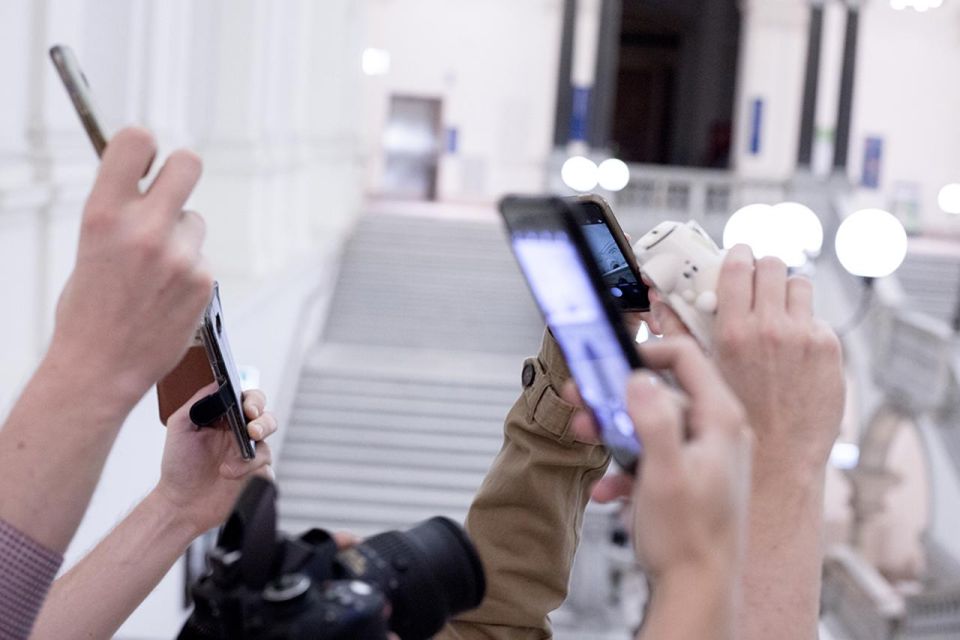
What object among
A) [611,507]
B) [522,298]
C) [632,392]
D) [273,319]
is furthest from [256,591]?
[522,298]

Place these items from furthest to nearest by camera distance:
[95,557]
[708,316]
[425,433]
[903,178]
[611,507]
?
[903,178], [425,433], [611,507], [95,557], [708,316]

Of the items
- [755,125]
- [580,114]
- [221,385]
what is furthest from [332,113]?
[221,385]

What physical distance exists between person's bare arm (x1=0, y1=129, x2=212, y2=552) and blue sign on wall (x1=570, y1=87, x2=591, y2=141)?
64.2 feet

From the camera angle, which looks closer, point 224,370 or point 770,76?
point 224,370

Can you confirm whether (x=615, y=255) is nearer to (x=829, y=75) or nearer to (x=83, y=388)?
(x=83, y=388)

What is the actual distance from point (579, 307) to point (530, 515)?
1.99 ft

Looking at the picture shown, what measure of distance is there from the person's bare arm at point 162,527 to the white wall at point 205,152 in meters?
3.47

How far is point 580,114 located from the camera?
21.1 meters

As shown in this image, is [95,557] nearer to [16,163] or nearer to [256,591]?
[256,591]

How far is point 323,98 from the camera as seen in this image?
53.2 feet

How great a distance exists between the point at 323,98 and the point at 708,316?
1538cm

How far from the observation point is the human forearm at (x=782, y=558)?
4.37 ft

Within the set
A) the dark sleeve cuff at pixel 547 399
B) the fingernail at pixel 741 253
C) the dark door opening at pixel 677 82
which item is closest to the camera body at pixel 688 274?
the fingernail at pixel 741 253

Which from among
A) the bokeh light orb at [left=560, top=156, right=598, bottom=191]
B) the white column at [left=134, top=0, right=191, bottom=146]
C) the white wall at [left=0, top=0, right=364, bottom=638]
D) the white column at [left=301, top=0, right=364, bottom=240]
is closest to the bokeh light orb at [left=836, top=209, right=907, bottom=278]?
the white wall at [left=0, top=0, right=364, bottom=638]
